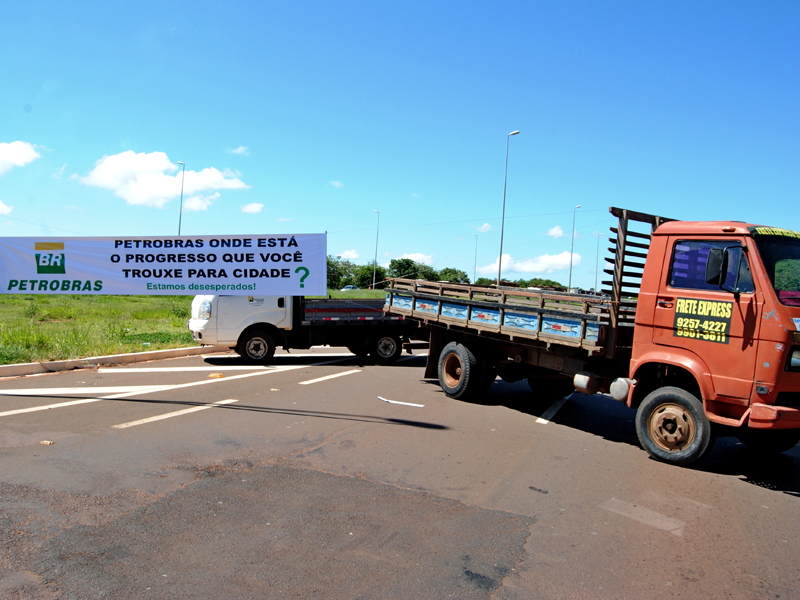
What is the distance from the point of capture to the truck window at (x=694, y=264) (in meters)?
5.90

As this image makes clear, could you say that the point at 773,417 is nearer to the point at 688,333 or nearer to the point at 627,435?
the point at 688,333

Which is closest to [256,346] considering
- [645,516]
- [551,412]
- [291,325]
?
[291,325]

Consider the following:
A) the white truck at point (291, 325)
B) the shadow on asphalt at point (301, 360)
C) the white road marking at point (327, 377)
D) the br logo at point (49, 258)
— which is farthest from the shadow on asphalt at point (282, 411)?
the white truck at point (291, 325)

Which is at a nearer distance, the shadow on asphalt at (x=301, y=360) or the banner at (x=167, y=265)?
the banner at (x=167, y=265)

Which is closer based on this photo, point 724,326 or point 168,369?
point 724,326

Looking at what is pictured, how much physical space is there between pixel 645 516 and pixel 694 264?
2.92 m

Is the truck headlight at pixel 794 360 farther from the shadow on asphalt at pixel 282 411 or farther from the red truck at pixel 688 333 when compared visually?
the shadow on asphalt at pixel 282 411

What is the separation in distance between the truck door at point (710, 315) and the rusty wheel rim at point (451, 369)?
3836mm

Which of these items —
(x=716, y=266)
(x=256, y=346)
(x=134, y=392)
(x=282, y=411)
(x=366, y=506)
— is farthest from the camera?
(x=256, y=346)

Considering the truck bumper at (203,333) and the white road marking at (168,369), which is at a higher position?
the truck bumper at (203,333)

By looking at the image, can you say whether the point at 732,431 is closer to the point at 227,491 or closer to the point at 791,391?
the point at 791,391

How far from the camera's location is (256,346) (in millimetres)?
12914

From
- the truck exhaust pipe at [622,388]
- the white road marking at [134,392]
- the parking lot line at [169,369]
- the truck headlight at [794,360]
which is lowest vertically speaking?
the parking lot line at [169,369]

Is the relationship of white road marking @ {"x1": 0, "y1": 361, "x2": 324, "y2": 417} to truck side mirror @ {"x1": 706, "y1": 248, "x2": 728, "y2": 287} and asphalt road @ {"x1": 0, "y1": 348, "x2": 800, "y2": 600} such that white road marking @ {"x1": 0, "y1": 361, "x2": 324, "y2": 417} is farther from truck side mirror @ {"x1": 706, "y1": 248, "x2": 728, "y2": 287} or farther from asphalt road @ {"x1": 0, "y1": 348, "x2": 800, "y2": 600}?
truck side mirror @ {"x1": 706, "y1": 248, "x2": 728, "y2": 287}
